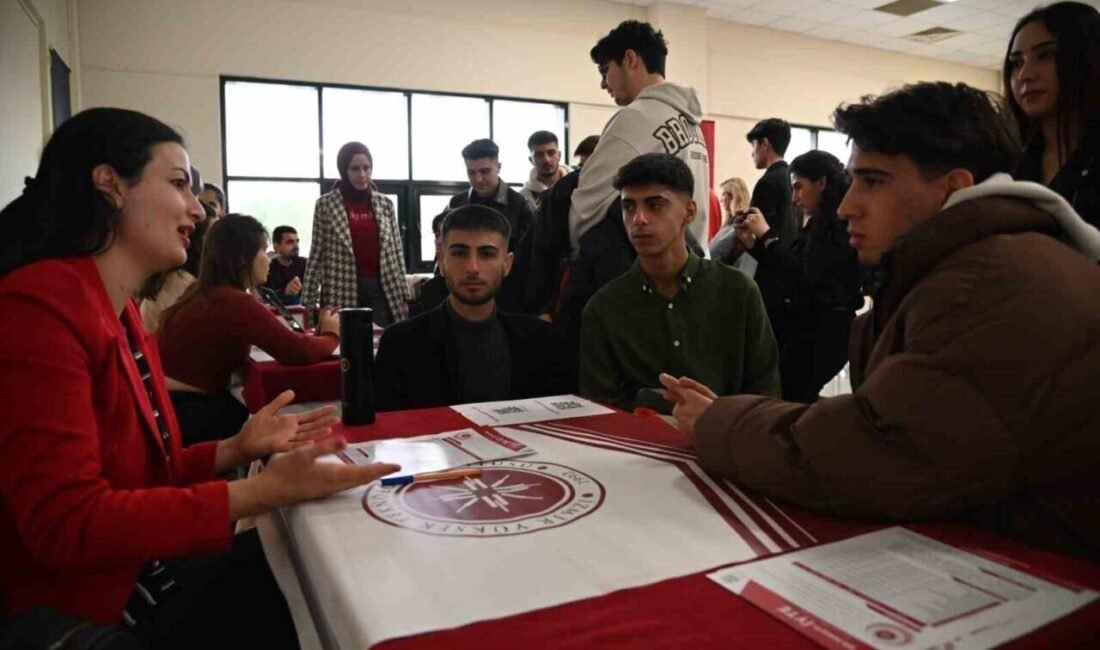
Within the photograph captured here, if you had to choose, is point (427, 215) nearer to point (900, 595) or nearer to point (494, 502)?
point (494, 502)

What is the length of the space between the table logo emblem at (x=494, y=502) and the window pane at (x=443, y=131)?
6.65 m

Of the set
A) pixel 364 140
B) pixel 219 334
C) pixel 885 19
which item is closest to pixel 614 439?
pixel 219 334

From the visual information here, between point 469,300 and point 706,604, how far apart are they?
1488mm

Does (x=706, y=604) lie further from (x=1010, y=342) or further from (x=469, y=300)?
(x=469, y=300)

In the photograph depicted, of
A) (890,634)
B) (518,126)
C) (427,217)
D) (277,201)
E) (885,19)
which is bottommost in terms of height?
(890,634)

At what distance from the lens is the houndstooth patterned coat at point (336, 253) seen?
4105 mm

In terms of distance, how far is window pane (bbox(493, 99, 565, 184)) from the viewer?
25.3 ft

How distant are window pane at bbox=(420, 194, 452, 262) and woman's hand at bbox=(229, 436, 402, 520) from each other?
6.65 m

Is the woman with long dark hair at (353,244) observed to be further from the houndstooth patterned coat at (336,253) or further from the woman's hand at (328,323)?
the woman's hand at (328,323)

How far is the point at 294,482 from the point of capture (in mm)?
984

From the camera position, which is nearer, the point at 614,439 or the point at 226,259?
the point at 614,439

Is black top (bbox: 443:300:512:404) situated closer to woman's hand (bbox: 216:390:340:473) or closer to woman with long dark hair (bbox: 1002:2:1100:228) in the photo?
woman's hand (bbox: 216:390:340:473)

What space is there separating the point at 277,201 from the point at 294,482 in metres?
6.55

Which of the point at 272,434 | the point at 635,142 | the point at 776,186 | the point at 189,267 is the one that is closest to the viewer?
the point at 272,434
